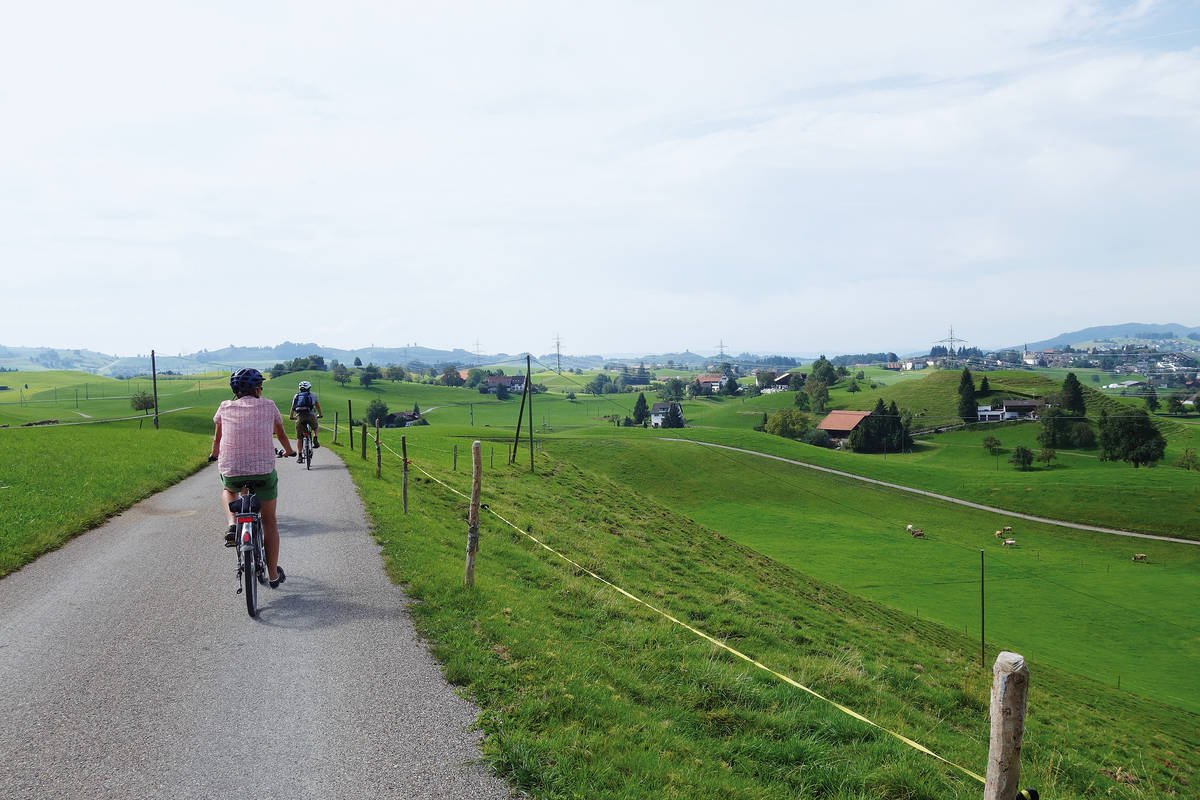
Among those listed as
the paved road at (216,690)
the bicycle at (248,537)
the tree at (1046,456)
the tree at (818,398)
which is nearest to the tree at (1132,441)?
the tree at (1046,456)

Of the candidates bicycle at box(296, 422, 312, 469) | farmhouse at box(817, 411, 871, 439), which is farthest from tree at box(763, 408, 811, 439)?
bicycle at box(296, 422, 312, 469)

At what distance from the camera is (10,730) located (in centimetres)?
624

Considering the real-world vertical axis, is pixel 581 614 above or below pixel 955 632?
above

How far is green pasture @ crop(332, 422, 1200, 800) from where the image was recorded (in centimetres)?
666

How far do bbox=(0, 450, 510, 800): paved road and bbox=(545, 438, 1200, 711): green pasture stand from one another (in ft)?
112

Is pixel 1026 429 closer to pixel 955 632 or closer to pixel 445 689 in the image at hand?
pixel 955 632

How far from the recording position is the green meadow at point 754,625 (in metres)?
7.22

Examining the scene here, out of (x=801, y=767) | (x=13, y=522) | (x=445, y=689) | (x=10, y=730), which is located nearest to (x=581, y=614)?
(x=445, y=689)

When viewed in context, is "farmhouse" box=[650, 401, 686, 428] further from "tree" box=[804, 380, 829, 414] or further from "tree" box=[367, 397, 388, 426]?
"tree" box=[367, 397, 388, 426]

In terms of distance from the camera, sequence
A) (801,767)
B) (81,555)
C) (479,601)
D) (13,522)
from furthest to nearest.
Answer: (13,522) → (81,555) → (479,601) → (801,767)

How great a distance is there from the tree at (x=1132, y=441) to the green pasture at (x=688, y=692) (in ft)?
324

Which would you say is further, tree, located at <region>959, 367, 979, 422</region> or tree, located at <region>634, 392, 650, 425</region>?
tree, located at <region>634, 392, 650, 425</region>

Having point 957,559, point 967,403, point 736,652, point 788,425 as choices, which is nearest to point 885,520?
point 957,559

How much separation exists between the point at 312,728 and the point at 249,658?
2185mm
